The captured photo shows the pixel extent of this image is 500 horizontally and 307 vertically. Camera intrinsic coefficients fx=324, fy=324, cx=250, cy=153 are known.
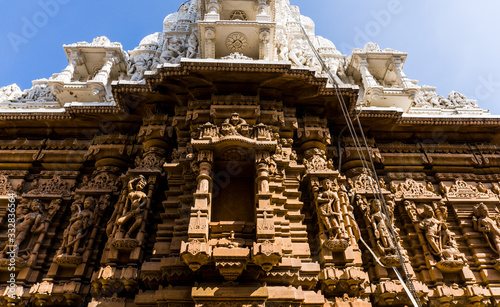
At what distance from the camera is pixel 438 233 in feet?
23.7

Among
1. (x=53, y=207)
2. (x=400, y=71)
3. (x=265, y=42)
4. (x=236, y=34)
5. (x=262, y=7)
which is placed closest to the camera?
(x=53, y=207)

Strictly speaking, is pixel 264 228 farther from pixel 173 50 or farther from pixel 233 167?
pixel 173 50

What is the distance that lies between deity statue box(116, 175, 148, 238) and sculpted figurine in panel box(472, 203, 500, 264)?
7.70m

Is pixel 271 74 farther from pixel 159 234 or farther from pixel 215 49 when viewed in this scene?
pixel 159 234

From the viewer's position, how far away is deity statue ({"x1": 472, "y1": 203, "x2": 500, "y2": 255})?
24.0 ft

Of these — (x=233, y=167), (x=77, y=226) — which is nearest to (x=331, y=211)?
(x=233, y=167)

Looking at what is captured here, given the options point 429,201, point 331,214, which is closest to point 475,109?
point 429,201

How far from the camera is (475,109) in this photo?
10023mm

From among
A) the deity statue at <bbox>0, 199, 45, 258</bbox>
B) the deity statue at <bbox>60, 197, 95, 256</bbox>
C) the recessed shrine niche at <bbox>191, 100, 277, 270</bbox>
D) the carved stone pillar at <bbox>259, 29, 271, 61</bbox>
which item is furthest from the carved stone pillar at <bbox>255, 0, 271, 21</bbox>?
the deity statue at <bbox>0, 199, 45, 258</bbox>

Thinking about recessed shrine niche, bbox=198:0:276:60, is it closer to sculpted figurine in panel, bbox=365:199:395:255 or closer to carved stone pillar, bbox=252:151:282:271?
carved stone pillar, bbox=252:151:282:271

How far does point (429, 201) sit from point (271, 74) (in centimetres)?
493

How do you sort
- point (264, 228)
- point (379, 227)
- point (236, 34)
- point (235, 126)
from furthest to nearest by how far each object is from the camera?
1. point (236, 34)
2. point (235, 126)
3. point (379, 227)
4. point (264, 228)

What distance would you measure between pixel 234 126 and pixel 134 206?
106 inches

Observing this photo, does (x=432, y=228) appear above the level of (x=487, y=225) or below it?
below
